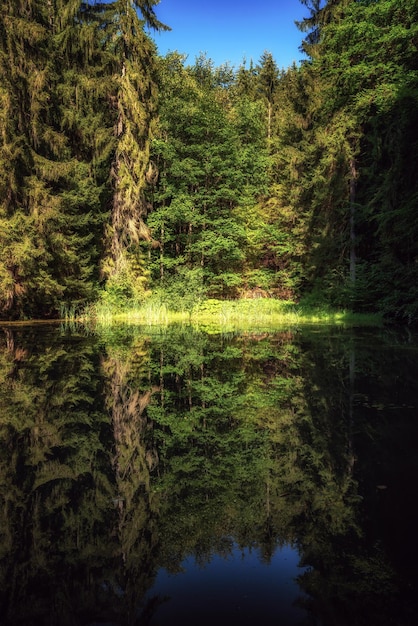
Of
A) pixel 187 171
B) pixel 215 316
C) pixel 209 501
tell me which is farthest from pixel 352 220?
pixel 209 501

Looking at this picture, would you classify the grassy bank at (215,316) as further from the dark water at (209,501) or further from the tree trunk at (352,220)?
the dark water at (209,501)

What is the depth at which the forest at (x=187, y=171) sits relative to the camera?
15430 millimetres

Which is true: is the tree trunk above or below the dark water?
above

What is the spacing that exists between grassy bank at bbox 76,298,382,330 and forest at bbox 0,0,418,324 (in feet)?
2.69

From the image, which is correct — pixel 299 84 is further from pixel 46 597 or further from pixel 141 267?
pixel 46 597

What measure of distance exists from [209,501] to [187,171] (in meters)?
21.4

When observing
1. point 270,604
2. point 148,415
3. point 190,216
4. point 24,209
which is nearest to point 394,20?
point 190,216

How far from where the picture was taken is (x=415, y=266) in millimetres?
12641

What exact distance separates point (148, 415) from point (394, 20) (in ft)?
55.1

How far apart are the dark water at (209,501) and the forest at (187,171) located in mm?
9329

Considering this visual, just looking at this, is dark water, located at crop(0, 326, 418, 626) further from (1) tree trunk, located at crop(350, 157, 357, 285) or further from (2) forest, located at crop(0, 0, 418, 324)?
(1) tree trunk, located at crop(350, 157, 357, 285)

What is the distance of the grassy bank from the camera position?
15.2 m

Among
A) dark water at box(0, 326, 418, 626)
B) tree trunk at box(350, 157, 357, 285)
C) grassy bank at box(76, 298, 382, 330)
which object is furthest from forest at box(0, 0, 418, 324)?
dark water at box(0, 326, 418, 626)

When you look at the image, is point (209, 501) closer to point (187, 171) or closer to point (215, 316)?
point (215, 316)
